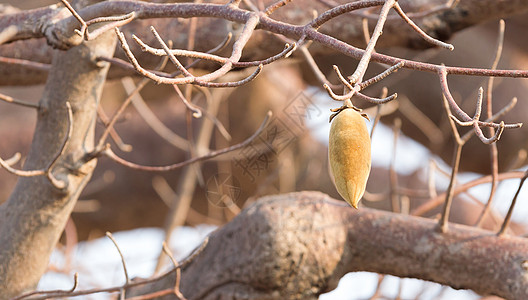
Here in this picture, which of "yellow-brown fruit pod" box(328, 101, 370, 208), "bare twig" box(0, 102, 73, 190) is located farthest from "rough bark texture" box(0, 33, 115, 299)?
"yellow-brown fruit pod" box(328, 101, 370, 208)

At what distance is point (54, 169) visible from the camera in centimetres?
76

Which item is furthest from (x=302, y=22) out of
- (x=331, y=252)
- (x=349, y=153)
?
(x=349, y=153)

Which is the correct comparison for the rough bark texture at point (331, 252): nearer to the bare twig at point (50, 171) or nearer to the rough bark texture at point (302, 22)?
the bare twig at point (50, 171)

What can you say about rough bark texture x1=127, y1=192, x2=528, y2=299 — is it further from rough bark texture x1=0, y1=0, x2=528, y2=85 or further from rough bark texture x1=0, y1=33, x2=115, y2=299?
rough bark texture x1=0, y1=0, x2=528, y2=85

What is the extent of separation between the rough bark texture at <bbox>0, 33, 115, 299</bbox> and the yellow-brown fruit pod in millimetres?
438

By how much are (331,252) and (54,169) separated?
1.09ft

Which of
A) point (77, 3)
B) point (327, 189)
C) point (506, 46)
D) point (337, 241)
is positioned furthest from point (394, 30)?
point (506, 46)

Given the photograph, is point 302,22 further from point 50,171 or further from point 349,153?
point 349,153

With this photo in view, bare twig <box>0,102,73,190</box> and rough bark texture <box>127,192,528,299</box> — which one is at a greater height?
bare twig <box>0,102,73,190</box>

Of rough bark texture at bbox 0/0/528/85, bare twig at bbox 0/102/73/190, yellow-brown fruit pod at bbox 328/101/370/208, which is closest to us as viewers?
yellow-brown fruit pod at bbox 328/101/370/208

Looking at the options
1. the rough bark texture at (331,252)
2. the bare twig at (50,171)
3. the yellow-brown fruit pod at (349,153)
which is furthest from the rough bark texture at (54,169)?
the yellow-brown fruit pod at (349,153)

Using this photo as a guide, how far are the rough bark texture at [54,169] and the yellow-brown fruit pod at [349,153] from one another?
438 mm

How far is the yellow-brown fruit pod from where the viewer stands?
39 centimetres

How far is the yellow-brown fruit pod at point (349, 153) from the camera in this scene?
385 millimetres
